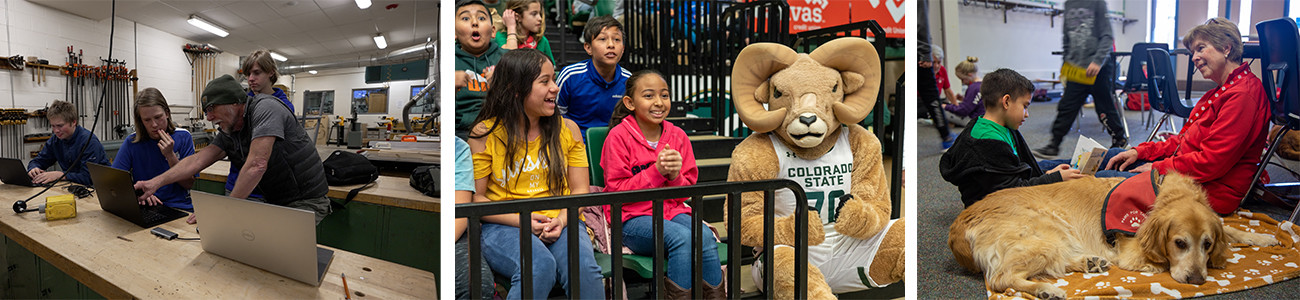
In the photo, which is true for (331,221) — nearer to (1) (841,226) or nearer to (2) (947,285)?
(1) (841,226)

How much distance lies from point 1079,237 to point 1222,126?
2.07 feet

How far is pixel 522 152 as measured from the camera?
1.78 metres

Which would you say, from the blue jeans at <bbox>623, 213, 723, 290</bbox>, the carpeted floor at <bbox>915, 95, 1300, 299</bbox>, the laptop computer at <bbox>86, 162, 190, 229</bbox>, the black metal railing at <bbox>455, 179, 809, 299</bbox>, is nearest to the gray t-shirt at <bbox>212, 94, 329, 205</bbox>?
the laptop computer at <bbox>86, 162, 190, 229</bbox>

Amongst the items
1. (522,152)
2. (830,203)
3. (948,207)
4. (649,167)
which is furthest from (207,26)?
(948,207)

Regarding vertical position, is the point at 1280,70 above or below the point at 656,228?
above

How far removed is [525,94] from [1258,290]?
2.51 m

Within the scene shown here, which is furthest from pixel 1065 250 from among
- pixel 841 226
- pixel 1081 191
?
pixel 841 226

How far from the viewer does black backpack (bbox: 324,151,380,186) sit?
5.21ft

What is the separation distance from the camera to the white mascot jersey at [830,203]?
2.03m

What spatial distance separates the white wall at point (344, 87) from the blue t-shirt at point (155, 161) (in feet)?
0.94

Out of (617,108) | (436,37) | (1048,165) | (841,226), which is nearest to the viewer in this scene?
(436,37)

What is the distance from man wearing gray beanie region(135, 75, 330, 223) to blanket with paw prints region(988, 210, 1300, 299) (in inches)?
86.1

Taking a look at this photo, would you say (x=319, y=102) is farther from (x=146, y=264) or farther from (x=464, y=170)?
(x=146, y=264)

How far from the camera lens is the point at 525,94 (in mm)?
1758
